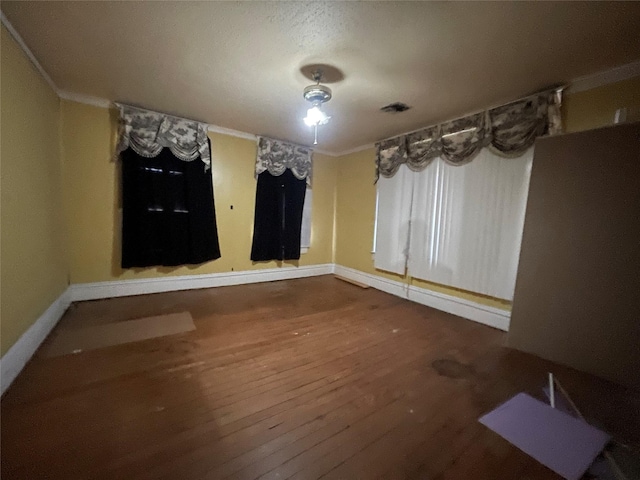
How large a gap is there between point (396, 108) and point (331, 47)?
4.30ft

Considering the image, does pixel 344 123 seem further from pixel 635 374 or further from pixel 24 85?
pixel 635 374

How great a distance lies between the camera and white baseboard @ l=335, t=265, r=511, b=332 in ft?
9.64

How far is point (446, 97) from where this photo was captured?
105 inches

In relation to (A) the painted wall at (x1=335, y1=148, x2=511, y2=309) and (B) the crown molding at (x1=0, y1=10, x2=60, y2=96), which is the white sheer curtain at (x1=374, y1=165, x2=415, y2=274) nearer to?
(A) the painted wall at (x1=335, y1=148, x2=511, y2=309)

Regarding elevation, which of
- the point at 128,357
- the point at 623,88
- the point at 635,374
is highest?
the point at 623,88

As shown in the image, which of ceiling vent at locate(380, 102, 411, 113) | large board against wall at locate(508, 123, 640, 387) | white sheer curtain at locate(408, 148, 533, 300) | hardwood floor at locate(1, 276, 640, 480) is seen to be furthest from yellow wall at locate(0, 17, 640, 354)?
ceiling vent at locate(380, 102, 411, 113)

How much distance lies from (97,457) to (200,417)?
46 cm

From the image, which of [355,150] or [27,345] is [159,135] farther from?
[355,150]

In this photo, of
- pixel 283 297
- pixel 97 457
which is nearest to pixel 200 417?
pixel 97 457

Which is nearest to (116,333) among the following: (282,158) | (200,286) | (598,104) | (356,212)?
(200,286)

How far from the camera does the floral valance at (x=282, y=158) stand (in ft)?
14.1

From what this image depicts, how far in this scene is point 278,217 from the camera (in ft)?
15.0

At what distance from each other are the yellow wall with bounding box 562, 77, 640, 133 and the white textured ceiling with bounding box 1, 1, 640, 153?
0.21 metres

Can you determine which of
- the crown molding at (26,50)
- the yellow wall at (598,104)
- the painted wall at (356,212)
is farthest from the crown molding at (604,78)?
the crown molding at (26,50)
